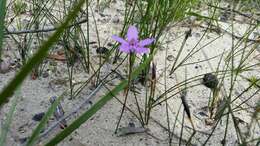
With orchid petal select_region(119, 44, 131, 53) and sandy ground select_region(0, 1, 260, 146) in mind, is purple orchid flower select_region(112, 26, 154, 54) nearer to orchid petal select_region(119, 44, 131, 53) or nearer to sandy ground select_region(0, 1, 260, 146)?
orchid petal select_region(119, 44, 131, 53)

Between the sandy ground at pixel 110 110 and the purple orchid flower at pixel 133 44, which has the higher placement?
the purple orchid flower at pixel 133 44

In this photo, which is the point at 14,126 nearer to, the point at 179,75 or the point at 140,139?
the point at 140,139

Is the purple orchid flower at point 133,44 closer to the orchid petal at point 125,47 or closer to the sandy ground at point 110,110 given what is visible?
the orchid petal at point 125,47

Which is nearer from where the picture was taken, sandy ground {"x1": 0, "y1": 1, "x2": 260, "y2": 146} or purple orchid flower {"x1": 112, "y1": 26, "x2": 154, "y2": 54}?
purple orchid flower {"x1": 112, "y1": 26, "x2": 154, "y2": 54}

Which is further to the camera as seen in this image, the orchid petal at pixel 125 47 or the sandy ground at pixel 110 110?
the sandy ground at pixel 110 110

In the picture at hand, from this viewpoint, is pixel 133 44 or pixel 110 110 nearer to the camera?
pixel 133 44

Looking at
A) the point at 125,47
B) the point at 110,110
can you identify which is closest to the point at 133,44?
the point at 125,47

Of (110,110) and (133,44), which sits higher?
(133,44)

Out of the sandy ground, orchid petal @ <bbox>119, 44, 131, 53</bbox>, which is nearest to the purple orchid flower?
orchid petal @ <bbox>119, 44, 131, 53</bbox>

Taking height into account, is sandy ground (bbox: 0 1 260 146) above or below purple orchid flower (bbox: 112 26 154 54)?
below

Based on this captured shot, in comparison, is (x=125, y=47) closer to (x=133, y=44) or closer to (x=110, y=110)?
(x=133, y=44)

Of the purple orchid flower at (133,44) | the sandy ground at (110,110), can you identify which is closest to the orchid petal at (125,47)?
the purple orchid flower at (133,44)
